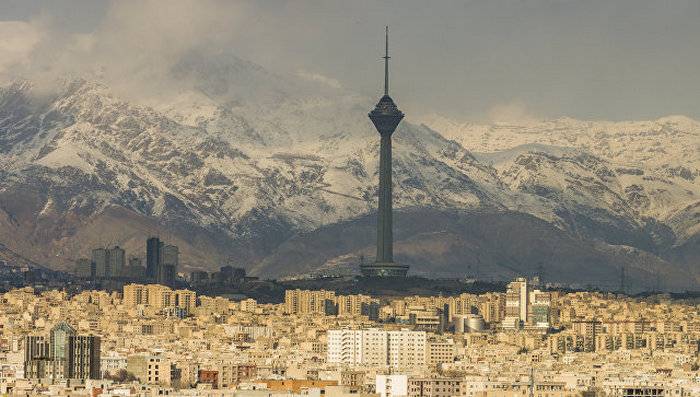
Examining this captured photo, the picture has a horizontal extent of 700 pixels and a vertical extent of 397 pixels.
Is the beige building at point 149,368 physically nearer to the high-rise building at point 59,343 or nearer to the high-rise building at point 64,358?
the high-rise building at point 64,358

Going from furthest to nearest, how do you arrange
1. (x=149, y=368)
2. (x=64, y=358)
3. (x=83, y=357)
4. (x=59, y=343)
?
(x=59, y=343) < (x=149, y=368) < (x=83, y=357) < (x=64, y=358)

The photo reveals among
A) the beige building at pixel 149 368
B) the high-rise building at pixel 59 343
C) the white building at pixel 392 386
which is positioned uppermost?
the high-rise building at pixel 59 343

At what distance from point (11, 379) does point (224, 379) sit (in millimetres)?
20714

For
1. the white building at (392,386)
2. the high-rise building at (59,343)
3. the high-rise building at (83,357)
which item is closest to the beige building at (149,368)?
the high-rise building at (83,357)

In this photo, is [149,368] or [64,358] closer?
[64,358]

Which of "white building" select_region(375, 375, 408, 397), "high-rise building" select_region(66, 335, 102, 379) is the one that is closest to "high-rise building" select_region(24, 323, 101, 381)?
"high-rise building" select_region(66, 335, 102, 379)

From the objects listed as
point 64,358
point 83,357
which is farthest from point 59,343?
point 64,358

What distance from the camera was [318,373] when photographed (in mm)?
190750

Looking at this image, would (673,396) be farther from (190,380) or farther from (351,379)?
(190,380)

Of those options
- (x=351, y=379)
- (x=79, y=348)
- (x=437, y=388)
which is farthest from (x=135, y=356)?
(x=437, y=388)

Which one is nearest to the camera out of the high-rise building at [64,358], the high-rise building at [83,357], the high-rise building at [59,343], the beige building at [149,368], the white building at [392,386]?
the white building at [392,386]

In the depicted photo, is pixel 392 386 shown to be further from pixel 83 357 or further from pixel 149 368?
pixel 83 357

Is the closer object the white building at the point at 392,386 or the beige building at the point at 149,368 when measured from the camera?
the white building at the point at 392,386

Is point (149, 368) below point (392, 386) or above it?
above
